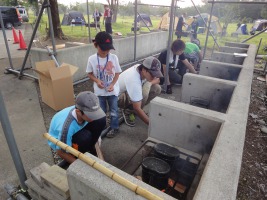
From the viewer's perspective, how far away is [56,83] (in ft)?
13.1

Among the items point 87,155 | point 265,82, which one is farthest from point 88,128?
point 265,82

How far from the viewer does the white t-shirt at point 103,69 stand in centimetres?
322

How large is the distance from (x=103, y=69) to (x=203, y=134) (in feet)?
5.87

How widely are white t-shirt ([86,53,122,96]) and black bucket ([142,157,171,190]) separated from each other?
148cm

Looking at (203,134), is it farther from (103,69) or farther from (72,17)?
(72,17)

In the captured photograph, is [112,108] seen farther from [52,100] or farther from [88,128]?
[52,100]

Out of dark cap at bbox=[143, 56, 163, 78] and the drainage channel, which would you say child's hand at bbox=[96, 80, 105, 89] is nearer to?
dark cap at bbox=[143, 56, 163, 78]

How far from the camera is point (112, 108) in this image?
3.39m

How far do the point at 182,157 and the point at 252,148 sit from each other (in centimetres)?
179

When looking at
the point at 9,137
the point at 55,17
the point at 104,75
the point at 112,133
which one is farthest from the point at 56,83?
the point at 55,17

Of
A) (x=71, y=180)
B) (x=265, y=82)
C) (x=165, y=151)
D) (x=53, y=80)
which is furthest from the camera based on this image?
(x=265, y=82)

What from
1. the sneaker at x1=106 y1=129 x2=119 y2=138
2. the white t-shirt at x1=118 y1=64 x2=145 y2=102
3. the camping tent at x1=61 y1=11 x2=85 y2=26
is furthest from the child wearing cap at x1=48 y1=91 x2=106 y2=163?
the camping tent at x1=61 y1=11 x2=85 y2=26

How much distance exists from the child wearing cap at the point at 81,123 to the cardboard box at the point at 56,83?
1896mm

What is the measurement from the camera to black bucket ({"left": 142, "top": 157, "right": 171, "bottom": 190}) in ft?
6.59
